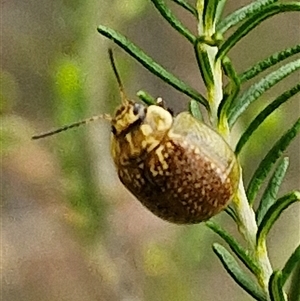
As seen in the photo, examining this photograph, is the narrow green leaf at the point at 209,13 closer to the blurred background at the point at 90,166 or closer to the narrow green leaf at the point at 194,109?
the narrow green leaf at the point at 194,109

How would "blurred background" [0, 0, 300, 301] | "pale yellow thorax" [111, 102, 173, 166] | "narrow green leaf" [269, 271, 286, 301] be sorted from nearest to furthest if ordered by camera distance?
"narrow green leaf" [269, 271, 286, 301]
"pale yellow thorax" [111, 102, 173, 166]
"blurred background" [0, 0, 300, 301]

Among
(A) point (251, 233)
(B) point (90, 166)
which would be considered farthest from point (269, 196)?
(B) point (90, 166)

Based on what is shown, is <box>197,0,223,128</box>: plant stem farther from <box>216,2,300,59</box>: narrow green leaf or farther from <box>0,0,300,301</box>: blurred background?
<box>0,0,300,301</box>: blurred background

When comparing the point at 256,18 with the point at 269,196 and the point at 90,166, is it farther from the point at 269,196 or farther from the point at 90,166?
the point at 90,166

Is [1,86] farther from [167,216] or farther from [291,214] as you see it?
[167,216]

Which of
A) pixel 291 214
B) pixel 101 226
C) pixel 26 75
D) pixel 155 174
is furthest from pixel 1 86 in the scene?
pixel 155 174

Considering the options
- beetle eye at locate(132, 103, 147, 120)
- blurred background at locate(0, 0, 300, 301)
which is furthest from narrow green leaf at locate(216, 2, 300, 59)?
blurred background at locate(0, 0, 300, 301)
